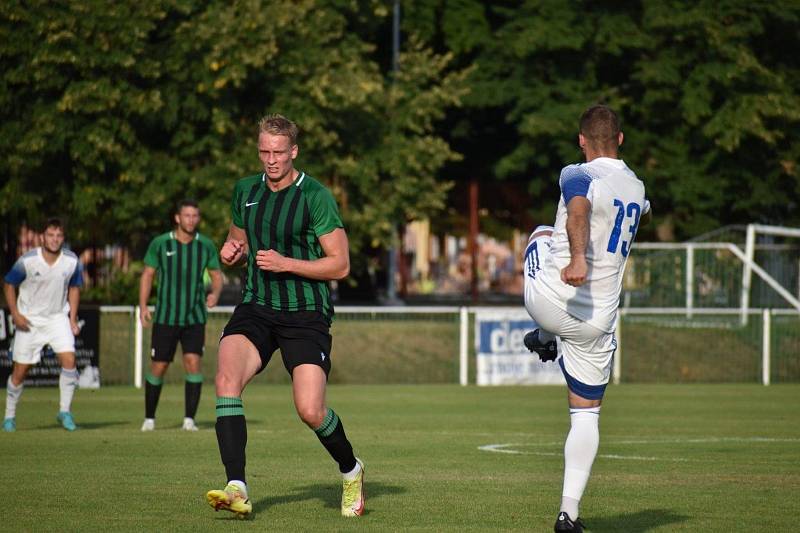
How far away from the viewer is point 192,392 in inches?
633

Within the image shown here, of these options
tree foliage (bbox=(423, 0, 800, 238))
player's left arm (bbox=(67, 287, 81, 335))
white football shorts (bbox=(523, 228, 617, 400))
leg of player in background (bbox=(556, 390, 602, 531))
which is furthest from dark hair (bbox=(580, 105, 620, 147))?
tree foliage (bbox=(423, 0, 800, 238))

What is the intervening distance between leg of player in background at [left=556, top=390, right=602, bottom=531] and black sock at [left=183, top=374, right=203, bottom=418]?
8463mm

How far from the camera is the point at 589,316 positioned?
7.96 meters

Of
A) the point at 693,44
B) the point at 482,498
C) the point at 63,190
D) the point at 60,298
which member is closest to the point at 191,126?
the point at 63,190

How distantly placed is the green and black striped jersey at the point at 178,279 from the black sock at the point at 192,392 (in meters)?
0.57

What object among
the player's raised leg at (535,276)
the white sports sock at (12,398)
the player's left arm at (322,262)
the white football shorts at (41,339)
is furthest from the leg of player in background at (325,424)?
the white sports sock at (12,398)

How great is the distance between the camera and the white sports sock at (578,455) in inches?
309

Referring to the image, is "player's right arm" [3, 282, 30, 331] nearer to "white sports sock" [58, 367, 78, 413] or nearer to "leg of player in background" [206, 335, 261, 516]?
"white sports sock" [58, 367, 78, 413]

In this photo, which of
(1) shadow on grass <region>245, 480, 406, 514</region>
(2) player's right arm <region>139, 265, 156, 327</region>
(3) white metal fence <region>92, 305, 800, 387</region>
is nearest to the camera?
(1) shadow on grass <region>245, 480, 406, 514</region>

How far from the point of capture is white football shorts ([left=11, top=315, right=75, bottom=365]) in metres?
16.0

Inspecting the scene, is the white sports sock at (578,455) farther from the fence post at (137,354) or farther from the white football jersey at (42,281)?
the fence post at (137,354)

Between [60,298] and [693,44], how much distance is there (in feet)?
73.9

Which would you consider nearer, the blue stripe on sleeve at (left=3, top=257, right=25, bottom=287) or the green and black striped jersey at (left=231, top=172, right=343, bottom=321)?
the green and black striped jersey at (left=231, top=172, right=343, bottom=321)

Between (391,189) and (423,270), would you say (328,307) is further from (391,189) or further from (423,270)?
(423,270)
